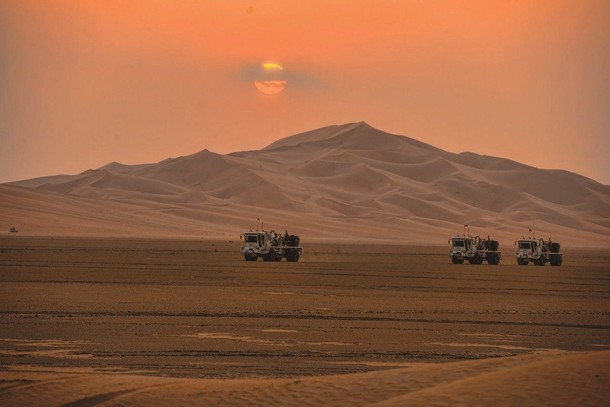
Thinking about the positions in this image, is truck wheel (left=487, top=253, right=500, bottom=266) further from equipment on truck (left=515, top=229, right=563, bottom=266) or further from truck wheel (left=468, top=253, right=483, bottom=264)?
equipment on truck (left=515, top=229, right=563, bottom=266)

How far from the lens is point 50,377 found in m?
Answer: 16.4

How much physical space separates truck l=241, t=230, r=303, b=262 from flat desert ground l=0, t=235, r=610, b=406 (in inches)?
560

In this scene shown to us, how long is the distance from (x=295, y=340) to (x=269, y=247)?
38413 mm

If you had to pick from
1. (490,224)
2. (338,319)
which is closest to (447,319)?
(338,319)

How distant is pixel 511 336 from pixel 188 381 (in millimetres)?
9659

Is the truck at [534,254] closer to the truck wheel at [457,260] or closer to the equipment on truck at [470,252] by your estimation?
the equipment on truck at [470,252]

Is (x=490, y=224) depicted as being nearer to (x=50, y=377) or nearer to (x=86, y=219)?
(x=86, y=219)

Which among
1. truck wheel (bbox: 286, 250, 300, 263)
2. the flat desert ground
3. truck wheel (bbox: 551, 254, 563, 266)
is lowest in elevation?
the flat desert ground

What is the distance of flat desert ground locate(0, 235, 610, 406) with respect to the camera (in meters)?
14.4

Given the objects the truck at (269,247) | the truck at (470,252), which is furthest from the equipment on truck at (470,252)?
the truck at (269,247)

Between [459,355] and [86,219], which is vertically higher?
[86,219]

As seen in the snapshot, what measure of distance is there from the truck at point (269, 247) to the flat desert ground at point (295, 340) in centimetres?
1423

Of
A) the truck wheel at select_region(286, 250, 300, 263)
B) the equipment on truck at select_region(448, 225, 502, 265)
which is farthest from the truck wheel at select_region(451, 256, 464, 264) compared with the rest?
the truck wheel at select_region(286, 250, 300, 263)

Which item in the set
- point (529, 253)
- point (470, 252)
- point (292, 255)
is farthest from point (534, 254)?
point (292, 255)
